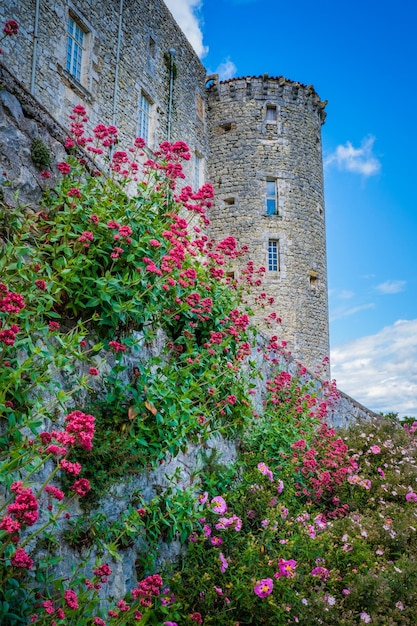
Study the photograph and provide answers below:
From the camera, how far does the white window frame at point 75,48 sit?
Answer: 11.3 m

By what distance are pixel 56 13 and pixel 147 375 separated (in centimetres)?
1036

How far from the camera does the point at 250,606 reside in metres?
2.89

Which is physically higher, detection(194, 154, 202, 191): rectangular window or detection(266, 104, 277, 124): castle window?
detection(266, 104, 277, 124): castle window

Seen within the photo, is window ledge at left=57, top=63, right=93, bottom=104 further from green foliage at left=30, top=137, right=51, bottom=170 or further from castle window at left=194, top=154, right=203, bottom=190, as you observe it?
green foliage at left=30, top=137, right=51, bottom=170

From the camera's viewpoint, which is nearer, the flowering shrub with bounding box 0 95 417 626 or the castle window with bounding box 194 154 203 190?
the flowering shrub with bounding box 0 95 417 626

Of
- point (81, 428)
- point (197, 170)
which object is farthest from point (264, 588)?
point (197, 170)

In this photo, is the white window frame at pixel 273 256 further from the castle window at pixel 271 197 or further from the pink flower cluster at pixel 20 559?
the pink flower cluster at pixel 20 559

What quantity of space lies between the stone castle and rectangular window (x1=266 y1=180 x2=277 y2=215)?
38 millimetres

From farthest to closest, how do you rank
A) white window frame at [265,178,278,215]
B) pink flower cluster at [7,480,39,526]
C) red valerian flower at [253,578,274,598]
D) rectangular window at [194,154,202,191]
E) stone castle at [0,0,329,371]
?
white window frame at [265,178,278,215]
rectangular window at [194,154,202,191]
stone castle at [0,0,329,371]
red valerian flower at [253,578,274,598]
pink flower cluster at [7,480,39,526]

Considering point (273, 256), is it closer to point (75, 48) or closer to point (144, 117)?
point (144, 117)

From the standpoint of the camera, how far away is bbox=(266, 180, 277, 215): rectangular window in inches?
752

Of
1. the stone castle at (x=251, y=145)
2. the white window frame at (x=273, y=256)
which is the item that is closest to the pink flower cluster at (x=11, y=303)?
the stone castle at (x=251, y=145)

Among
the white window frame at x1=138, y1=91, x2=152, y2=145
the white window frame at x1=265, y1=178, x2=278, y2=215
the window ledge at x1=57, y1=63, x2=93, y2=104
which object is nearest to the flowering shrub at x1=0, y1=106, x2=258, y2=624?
the window ledge at x1=57, y1=63, x2=93, y2=104

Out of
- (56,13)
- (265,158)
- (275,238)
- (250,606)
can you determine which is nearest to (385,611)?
(250,606)
